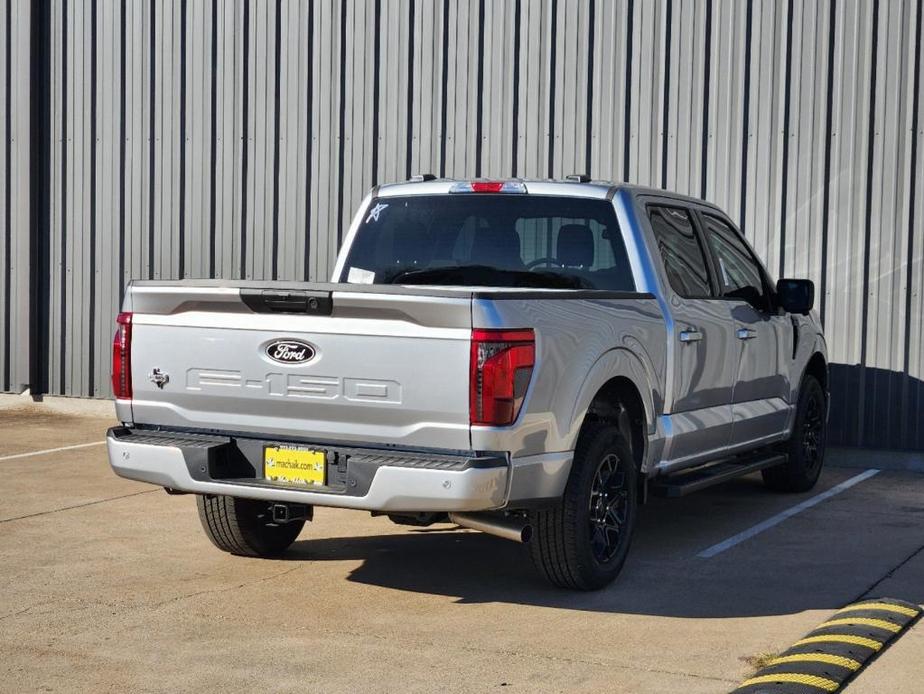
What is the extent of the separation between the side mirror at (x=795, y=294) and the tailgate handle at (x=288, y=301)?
3795 millimetres

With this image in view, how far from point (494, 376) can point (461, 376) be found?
0.13m

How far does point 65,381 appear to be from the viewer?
1439cm

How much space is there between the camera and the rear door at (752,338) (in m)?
8.45

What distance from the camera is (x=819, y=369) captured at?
33.0ft

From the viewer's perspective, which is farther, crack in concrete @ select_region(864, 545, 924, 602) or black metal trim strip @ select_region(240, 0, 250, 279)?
black metal trim strip @ select_region(240, 0, 250, 279)

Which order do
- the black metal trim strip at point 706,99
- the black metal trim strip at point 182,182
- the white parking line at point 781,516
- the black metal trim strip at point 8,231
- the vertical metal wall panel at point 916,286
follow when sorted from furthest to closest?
the black metal trim strip at point 8,231, the black metal trim strip at point 182,182, the black metal trim strip at point 706,99, the vertical metal wall panel at point 916,286, the white parking line at point 781,516

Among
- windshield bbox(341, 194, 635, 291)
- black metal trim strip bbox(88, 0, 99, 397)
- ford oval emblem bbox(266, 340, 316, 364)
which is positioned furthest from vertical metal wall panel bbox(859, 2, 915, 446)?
black metal trim strip bbox(88, 0, 99, 397)

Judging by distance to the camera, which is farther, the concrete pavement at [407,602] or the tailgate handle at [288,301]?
the tailgate handle at [288,301]

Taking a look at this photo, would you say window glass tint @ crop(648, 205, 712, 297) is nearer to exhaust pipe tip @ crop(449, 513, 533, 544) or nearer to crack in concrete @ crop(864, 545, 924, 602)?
crack in concrete @ crop(864, 545, 924, 602)

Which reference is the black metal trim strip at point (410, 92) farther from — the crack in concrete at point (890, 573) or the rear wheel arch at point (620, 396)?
the crack in concrete at point (890, 573)

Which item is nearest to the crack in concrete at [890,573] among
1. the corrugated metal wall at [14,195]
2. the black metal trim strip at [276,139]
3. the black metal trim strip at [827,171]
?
the black metal trim strip at [827,171]

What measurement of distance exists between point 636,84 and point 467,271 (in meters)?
5.20

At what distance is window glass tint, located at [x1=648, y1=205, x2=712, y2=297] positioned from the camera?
770 centimetres

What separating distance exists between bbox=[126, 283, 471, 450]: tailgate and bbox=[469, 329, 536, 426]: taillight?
0.14 feet
